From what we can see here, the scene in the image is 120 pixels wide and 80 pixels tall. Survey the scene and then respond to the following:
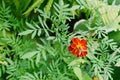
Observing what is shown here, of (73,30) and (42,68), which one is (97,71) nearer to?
(42,68)

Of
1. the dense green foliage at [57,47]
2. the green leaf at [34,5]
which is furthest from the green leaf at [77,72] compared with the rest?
the green leaf at [34,5]

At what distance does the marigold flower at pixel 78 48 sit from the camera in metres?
1.83

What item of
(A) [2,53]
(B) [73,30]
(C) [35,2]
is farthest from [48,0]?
(A) [2,53]

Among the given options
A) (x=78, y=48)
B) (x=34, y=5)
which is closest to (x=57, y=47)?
(x=78, y=48)

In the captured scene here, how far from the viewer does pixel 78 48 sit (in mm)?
1845

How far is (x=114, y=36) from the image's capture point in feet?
7.48

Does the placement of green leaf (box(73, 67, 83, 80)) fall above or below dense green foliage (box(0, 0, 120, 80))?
below

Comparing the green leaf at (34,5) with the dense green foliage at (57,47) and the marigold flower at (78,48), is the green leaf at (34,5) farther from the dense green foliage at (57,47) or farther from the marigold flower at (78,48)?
the marigold flower at (78,48)

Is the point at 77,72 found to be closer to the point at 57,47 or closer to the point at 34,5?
the point at 57,47

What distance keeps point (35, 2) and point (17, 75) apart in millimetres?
451

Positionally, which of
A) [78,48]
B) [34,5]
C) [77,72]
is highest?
[34,5]

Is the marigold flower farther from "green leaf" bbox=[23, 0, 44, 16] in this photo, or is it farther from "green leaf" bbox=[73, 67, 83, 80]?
"green leaf" bbox=[23, 0, 44, 16]

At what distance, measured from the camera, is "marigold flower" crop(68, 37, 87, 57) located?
183cm

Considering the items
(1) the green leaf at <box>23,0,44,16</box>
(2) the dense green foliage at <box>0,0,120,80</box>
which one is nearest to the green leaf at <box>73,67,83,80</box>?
(2) the dense green foliage at <box>0,0,120,80</box>
